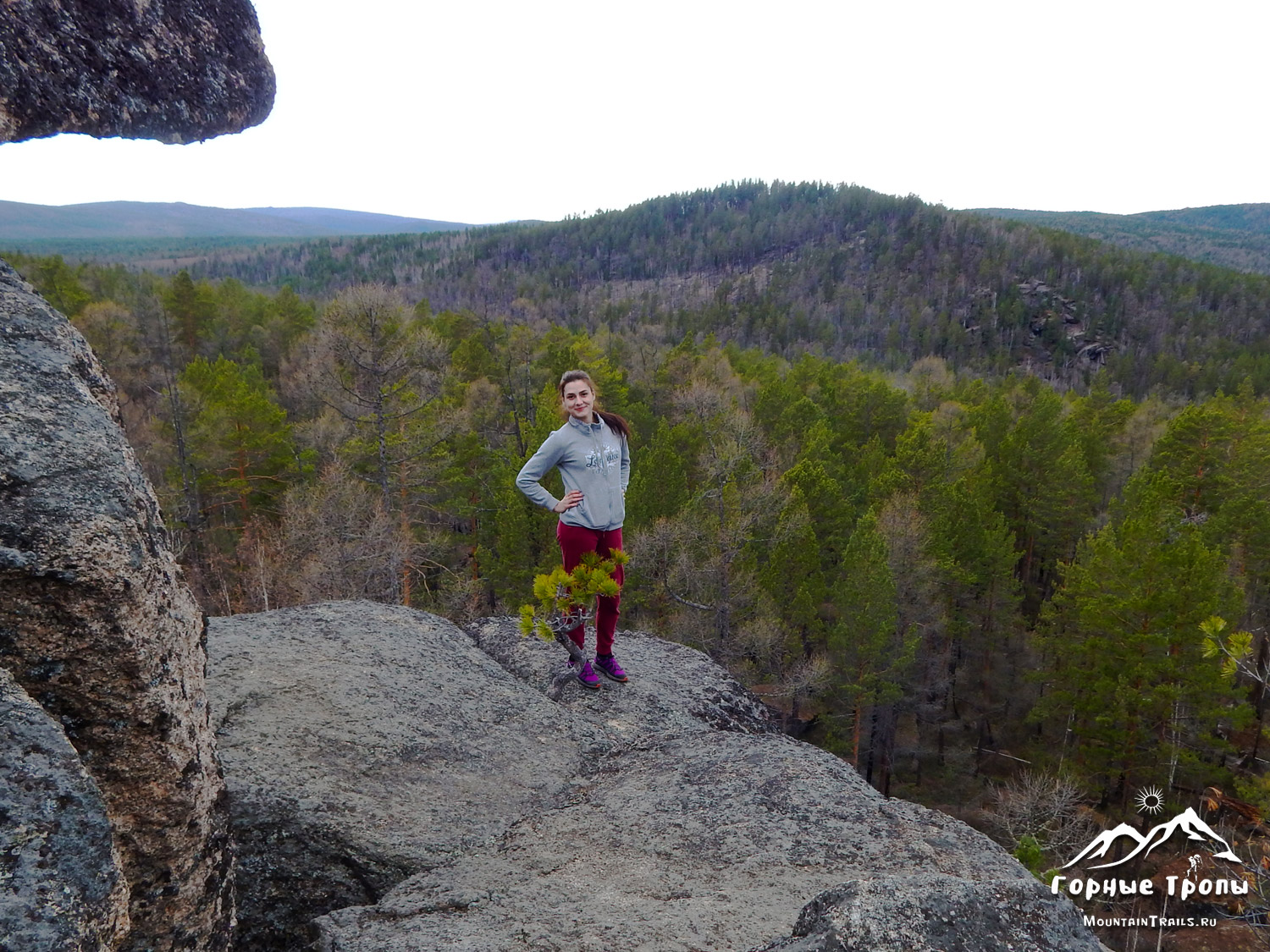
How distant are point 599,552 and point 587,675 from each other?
101cm

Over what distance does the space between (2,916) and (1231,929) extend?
69.6ft

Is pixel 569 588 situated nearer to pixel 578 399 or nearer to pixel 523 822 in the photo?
pixel 578 399

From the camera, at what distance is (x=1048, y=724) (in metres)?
24.2

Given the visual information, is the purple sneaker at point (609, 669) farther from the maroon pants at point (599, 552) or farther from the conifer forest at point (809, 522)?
the conifer forest at point (809, 522)

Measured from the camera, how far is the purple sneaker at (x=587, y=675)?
5453mm

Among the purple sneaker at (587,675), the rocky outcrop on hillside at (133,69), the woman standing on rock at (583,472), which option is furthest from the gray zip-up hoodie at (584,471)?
the rocky outcrop on hillside at (133,69)

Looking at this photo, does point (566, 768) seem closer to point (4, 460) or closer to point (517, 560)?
point (4, 460)

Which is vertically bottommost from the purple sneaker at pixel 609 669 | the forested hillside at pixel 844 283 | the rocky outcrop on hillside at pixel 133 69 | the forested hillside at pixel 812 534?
the forested hillside at pixel 812 534

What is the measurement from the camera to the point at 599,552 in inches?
203

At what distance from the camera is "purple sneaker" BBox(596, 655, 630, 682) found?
18.4 ft

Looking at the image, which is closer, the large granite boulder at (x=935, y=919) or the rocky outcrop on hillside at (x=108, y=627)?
the rocky outcrop on hillside at (x=108, y=627)

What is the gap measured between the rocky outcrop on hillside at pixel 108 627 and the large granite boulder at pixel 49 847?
1.01ft

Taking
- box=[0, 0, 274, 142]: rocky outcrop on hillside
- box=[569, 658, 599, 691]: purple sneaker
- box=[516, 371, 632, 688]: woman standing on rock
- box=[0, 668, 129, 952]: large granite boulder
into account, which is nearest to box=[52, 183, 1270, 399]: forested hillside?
box=[569, 658, 599, 691]: purple sneaker

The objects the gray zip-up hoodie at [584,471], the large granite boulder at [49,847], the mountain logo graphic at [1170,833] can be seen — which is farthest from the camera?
the mountain logo graphic at [1170,833]
